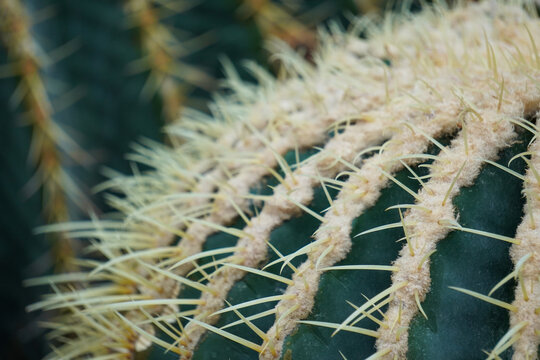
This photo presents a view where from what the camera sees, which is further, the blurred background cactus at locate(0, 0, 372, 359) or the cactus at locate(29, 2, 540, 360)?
the blurred background cactus at locate(0, 0, 372, 359)

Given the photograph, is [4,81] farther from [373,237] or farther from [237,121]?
[373,237]

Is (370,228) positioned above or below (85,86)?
below

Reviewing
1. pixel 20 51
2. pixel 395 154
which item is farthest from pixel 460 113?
pixel 20 51

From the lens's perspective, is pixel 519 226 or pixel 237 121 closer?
pixel 519 226

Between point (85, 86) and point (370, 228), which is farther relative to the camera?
point (85, 86)

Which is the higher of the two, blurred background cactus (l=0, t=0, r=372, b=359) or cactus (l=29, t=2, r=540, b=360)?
blurred background cactus (l=0, t=0, r=372, b=359)
